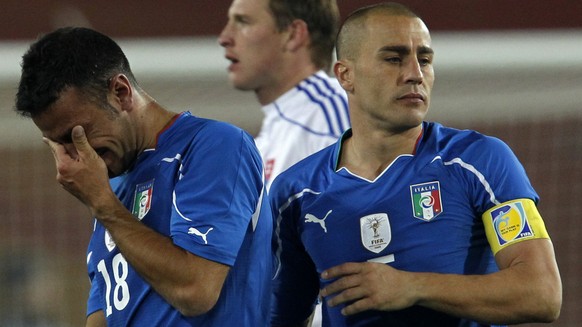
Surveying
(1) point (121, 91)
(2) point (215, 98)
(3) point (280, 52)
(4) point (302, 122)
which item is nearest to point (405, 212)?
(1) point (121, 91)

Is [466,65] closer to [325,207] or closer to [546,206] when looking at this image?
[546,206]

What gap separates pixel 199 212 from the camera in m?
2.76

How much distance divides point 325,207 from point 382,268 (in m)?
0.40

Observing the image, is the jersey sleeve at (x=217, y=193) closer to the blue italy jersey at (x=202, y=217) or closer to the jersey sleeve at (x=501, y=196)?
the blue italy jersey at (x=202, y=217)

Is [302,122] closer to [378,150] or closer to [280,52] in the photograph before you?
[280,52]

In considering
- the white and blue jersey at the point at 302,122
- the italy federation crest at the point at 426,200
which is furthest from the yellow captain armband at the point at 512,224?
the white and blue jersey at the point at 302,122

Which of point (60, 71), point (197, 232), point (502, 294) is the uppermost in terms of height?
point (60, 71)

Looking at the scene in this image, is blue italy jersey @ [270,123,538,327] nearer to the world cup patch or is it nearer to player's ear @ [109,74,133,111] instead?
the world cup patch

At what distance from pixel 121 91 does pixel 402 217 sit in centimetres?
89

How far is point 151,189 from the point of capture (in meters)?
2.94

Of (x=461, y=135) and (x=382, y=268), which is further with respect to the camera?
(x=461, y=135)

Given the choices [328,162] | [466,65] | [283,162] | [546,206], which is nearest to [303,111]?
[283,162]

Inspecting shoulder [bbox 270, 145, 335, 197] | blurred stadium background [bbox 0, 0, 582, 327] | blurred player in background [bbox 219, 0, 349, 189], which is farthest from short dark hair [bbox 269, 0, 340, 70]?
blurred stadium background [bbox 0, 0, 582, 327]

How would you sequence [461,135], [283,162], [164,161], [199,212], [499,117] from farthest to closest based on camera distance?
[499,117] < [283,162] < [461,135] < [164,161] < [199,212]
